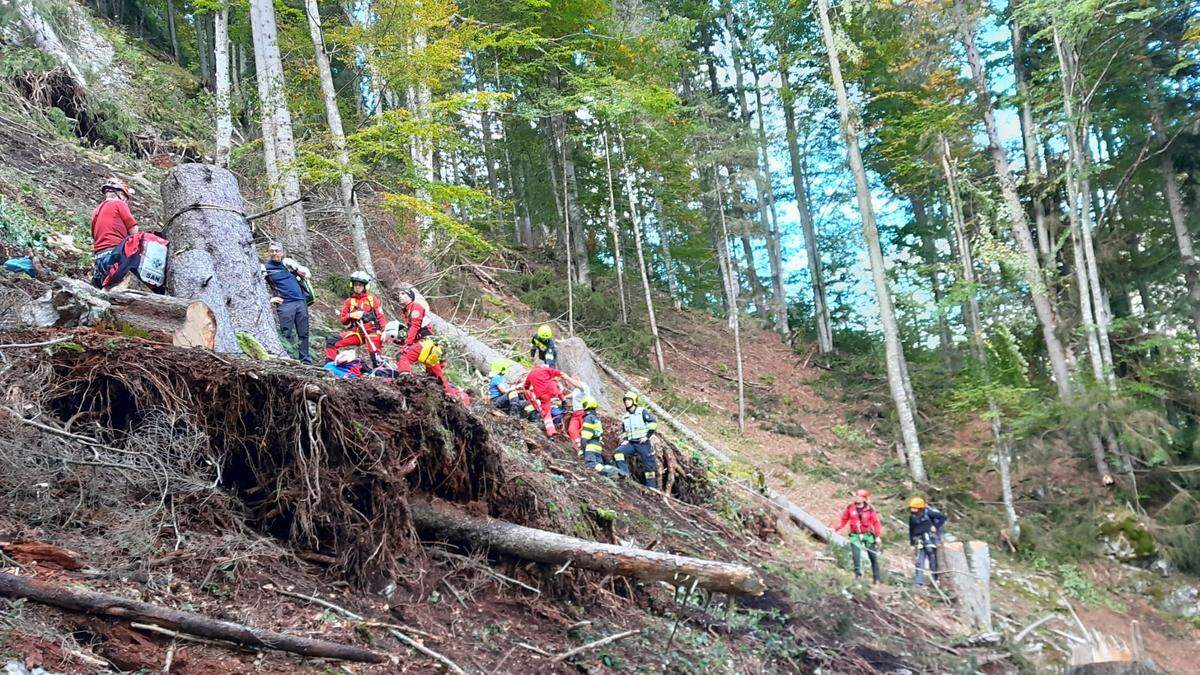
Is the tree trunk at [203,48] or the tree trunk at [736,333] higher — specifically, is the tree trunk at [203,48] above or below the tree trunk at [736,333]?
above

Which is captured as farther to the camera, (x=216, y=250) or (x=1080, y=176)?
(x=1080, y=176)

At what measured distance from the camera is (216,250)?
7.09m

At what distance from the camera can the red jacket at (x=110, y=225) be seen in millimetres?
7070

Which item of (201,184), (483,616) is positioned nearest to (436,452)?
(483,616)

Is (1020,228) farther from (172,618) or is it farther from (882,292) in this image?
(172,618)

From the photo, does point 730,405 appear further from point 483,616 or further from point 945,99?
point 483,616

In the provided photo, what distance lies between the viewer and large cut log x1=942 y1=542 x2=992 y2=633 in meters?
11.2

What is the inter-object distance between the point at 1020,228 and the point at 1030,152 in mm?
2521

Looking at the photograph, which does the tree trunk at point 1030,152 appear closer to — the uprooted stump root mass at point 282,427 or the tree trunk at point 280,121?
the tree trunk at point 280,121

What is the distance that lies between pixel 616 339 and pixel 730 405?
3.90 meters

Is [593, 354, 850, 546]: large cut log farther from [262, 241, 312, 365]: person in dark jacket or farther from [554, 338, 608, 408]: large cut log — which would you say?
[262, 241, 312, 365]: person in dark jacket

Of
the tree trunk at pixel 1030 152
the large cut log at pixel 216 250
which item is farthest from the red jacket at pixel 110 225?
the tree trunk at pixel 1030 152

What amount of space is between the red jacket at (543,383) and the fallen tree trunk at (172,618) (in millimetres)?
6693

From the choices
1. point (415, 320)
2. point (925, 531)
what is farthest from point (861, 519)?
point (415, 320)
